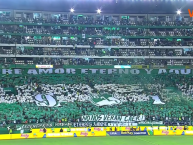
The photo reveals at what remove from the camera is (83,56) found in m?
58.5

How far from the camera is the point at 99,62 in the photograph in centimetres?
5903

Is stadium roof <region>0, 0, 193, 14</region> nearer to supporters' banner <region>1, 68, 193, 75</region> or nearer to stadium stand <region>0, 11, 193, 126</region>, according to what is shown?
stadium stand <region>0, 11, 193, 126</region>

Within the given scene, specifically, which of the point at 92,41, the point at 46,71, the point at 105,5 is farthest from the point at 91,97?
the point at 105,5

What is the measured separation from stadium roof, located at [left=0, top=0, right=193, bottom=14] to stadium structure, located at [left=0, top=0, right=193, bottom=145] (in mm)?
200

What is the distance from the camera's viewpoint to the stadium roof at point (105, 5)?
2192 inches

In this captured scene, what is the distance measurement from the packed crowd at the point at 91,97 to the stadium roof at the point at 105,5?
13.7m

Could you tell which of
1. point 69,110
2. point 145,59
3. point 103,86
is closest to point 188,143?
point 69,110

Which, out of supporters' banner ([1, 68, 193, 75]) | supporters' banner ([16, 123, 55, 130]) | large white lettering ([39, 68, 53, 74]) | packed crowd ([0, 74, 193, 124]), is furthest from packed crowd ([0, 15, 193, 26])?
supporters' banner ([16, 123, 55, 130])

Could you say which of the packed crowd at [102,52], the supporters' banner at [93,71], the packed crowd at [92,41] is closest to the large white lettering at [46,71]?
the supporters' banner at [93,71]

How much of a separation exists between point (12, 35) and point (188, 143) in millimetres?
39041

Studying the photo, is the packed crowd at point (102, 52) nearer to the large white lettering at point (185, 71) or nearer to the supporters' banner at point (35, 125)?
the large white lettering at point (185, 71)

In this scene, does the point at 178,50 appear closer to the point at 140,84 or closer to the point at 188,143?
the point at 140,84

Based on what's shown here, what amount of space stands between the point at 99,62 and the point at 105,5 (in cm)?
1134

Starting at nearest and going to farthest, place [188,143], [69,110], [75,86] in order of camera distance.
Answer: [188,143] → [69,110] → [75,86]
